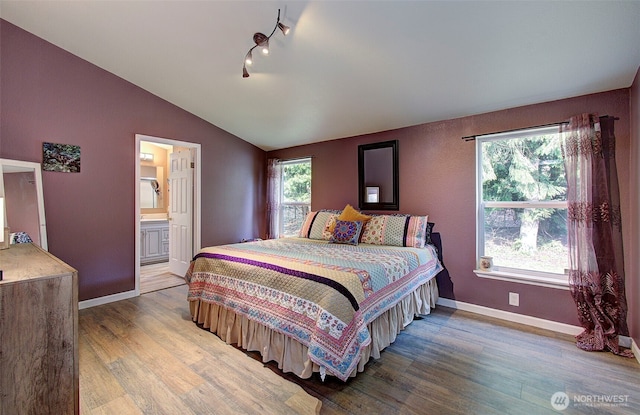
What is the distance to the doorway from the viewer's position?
3645 mm

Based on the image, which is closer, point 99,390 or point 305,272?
point 99,390

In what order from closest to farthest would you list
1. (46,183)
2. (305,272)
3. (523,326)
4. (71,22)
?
1. (305,272)
2. (71,22)
3. (523,326)
4. (46,183)

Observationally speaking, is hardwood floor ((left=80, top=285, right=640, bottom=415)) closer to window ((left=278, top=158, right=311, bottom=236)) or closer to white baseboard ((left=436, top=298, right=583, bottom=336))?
white baseboard ((left=436, top=298, right=583, bottom=336))

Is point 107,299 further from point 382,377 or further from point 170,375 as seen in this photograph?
point 382,377

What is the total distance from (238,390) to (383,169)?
9.63 ft

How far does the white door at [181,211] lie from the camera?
4176mm

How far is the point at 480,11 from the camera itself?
5.80ft

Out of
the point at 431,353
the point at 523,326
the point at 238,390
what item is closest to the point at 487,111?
the point at 523,326

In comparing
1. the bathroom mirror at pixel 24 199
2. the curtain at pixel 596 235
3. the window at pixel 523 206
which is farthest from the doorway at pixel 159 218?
the curtain at pixel 596 235

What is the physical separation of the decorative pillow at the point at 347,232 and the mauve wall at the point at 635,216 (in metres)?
2.30

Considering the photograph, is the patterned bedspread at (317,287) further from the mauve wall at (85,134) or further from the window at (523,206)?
the mauve wall at (85,134)

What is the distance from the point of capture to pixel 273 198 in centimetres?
489

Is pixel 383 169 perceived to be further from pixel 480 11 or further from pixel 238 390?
pixel 238 390

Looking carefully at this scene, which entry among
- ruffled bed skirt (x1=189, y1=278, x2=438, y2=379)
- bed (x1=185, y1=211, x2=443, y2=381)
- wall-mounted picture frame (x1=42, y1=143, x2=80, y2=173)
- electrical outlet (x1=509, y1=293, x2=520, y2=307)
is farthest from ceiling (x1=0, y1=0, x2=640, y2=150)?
ruffled bed skirt (x1=189, y1=278, x2=438, y2=379)
